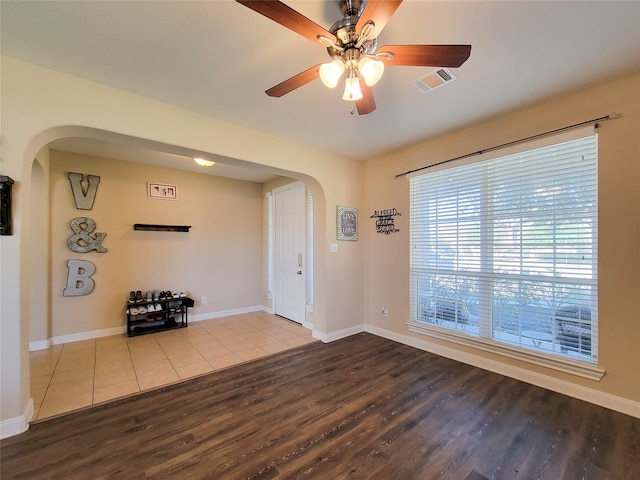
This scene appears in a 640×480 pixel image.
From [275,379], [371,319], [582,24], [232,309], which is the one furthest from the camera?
[232,309]

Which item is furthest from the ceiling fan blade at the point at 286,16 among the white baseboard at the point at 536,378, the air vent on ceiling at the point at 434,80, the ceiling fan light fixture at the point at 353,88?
the white baseboard at the point at 536,378

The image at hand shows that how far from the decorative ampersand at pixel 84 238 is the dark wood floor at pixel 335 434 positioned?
7.97 ft

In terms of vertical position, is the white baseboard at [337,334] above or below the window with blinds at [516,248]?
below

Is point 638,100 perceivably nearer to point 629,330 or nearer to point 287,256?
point 629,330

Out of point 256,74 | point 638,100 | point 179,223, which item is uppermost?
point 256,74

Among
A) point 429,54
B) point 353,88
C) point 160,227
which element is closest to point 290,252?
point 160,227

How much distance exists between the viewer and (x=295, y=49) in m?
1.75

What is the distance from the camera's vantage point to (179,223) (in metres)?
4.50

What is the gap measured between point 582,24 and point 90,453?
3931 millimetres

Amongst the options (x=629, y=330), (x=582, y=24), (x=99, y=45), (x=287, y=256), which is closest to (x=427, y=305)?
(x=629, y=330)

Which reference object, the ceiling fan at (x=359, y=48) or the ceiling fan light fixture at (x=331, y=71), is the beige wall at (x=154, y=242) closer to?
the ceiling fan at (x=359, y=48)

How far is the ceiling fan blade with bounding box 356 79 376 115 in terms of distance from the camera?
168 centimetres

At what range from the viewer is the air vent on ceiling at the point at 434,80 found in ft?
6.45

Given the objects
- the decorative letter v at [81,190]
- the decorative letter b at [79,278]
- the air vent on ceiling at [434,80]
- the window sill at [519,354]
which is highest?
the air vent on ceiling at [434,80]
